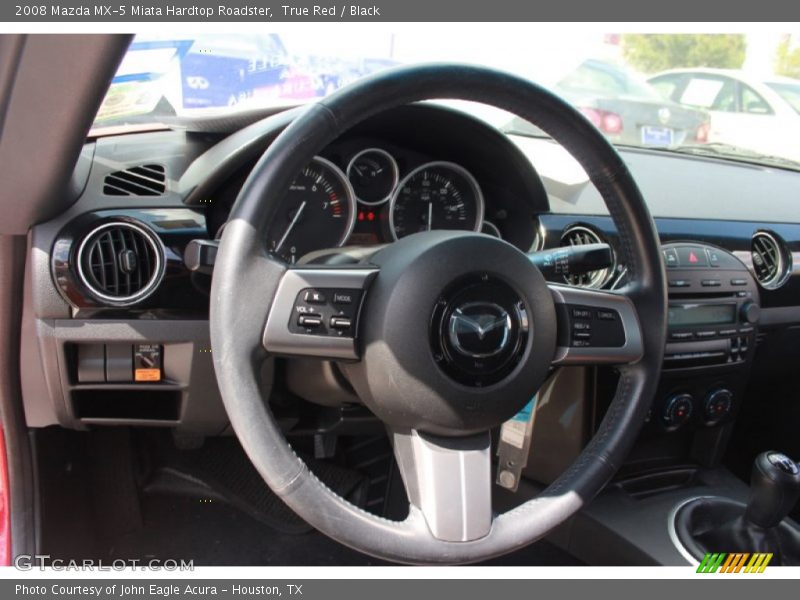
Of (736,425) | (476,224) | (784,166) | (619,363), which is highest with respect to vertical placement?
(784,166)

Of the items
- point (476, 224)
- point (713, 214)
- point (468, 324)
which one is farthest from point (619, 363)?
point (713, 214)

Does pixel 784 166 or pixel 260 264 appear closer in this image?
pixel 260 264

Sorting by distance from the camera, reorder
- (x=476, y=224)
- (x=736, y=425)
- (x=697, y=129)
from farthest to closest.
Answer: (x=697, y=129)
(x=736, y=425)
(x=476, y=224)

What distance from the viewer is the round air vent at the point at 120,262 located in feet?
5.06

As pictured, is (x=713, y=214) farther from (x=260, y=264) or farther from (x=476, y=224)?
(x=260, y=264)

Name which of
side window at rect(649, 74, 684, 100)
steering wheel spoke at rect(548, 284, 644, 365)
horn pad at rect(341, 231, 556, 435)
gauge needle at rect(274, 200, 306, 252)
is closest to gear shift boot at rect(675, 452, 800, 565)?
steering wheel spoke at rect(548, 284, 644, 365)

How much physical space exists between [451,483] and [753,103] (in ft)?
9.00

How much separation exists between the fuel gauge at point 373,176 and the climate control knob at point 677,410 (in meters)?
Answer: 1.00

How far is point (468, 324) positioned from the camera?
1217 millimetres

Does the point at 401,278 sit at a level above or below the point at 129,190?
below

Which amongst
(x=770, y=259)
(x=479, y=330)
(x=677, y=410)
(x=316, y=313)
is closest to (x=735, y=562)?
(x=677, y=410)

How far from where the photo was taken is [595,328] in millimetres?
1394

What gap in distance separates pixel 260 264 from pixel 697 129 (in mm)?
2332

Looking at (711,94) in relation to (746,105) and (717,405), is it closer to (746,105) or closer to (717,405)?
(746,105)
